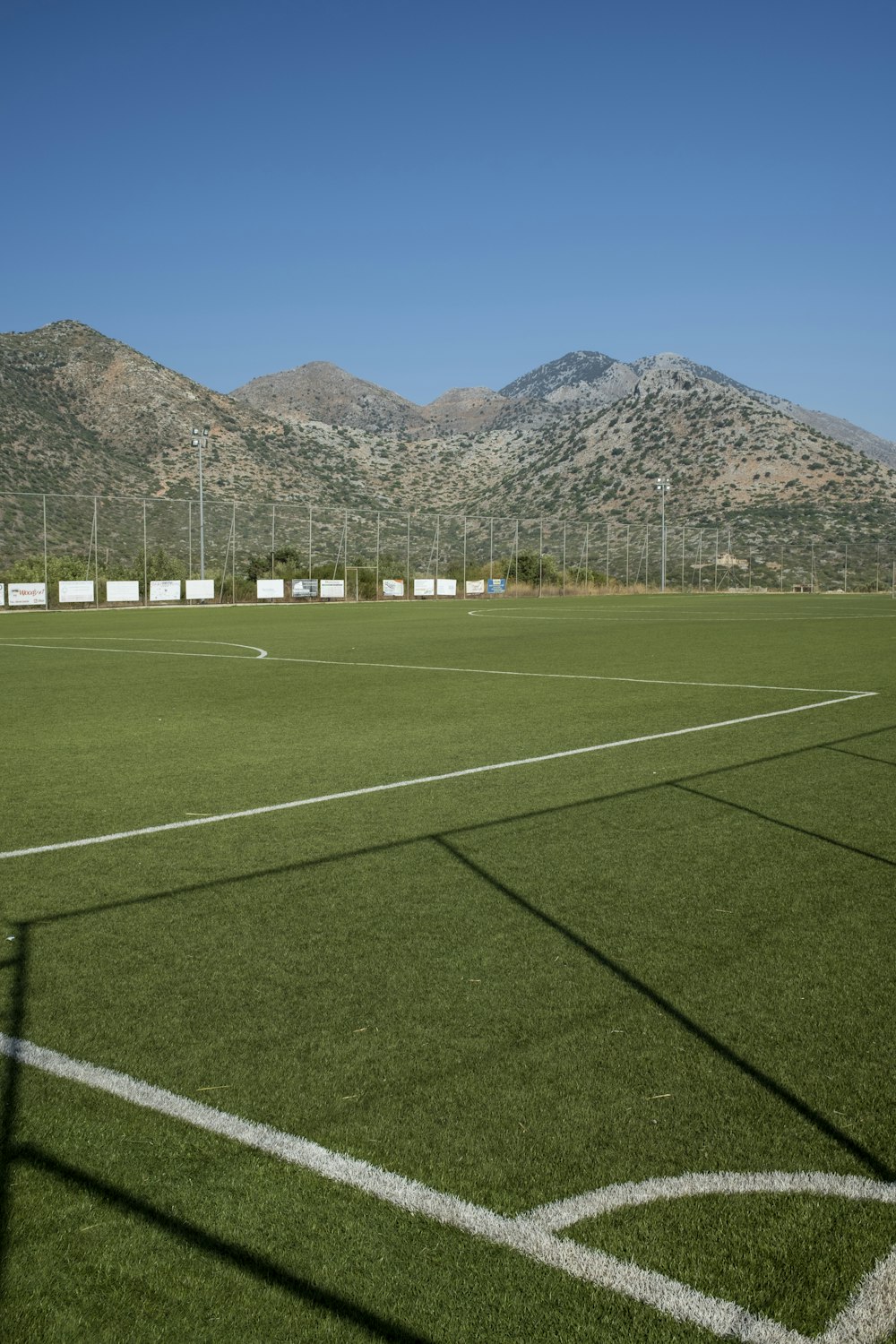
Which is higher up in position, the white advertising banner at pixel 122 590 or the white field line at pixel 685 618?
the white advertising banner at pixel 122 590

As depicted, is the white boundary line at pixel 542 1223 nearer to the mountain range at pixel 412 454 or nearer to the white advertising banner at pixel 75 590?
the white advertising banner at pixel 75 590

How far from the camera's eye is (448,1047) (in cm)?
399

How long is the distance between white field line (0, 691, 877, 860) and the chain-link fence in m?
35.7

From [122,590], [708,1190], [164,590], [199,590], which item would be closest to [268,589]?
[199,590]

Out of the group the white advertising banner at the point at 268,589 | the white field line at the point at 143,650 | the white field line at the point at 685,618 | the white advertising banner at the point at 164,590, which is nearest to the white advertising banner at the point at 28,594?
the white advertising banner at the point at 164,590

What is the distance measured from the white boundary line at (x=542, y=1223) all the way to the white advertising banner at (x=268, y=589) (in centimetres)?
4848

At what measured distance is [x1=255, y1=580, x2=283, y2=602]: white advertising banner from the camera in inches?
2031

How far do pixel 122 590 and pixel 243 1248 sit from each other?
44477 millimetres

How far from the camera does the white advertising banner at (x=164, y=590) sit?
46906 millimetres

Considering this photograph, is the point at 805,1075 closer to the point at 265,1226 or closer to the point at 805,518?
the point at 265,1226

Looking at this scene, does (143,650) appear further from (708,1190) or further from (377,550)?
(377,550)

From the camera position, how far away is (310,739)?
429 inches

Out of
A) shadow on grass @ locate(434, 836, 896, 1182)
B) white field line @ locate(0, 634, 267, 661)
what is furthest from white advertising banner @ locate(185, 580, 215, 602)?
shadow on grass @ locate(434, 836, 896, 1182)

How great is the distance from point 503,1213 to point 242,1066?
1.16 m
